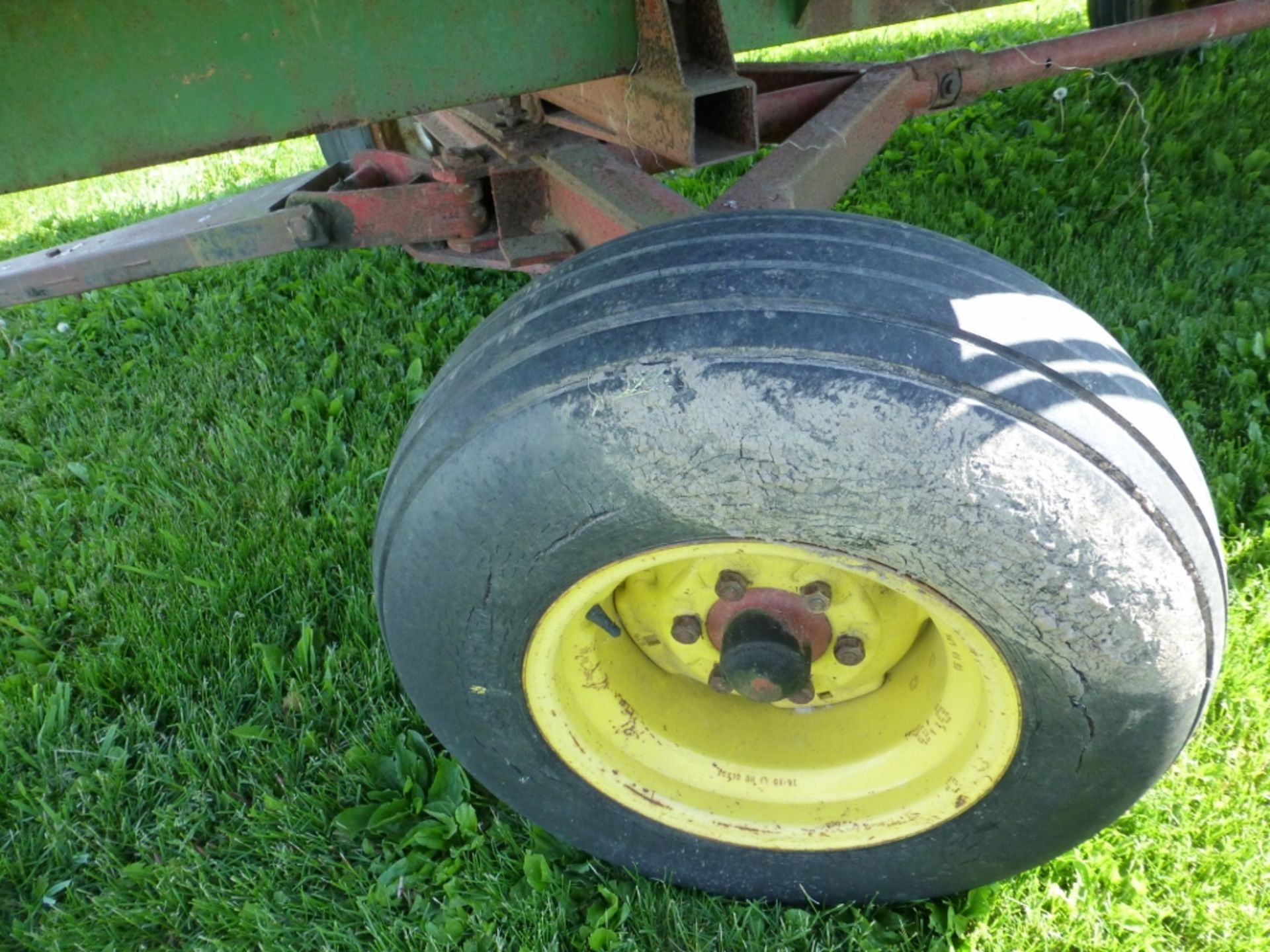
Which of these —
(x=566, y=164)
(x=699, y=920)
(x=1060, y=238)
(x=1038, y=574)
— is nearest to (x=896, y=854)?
(x=699, y=920)

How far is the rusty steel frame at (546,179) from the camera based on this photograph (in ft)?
7.39

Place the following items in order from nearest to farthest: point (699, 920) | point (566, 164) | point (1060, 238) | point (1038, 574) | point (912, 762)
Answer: point (1038, 574)
point (912, 762)
point (699, 920)
point (566, 164)
point (1060, 238)

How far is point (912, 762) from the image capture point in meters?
1.66

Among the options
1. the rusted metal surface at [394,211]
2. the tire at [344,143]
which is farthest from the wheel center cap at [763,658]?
the tire at [344,143]

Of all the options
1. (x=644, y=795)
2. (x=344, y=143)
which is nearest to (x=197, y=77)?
(x=644, y=795)

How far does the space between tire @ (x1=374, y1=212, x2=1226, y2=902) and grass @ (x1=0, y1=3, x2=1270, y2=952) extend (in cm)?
40

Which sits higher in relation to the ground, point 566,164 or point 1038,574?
point 566,164

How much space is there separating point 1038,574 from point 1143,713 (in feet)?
0.97

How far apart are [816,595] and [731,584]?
142 millimetres

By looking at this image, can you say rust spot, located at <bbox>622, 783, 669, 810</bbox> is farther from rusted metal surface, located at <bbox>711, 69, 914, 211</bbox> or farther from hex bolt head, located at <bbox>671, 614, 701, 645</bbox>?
rusted metal surface, located at <bbox>711, 69, 914, 211</bbox>

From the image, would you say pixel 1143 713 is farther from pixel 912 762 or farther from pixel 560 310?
pixel 560 310

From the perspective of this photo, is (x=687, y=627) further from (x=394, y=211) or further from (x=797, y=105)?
(x=797, y=105)

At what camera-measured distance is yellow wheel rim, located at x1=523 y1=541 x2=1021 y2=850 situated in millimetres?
1606

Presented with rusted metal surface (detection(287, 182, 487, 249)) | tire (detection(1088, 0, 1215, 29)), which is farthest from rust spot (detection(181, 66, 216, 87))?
tire (detection(1088, 0, 1215, 29))
